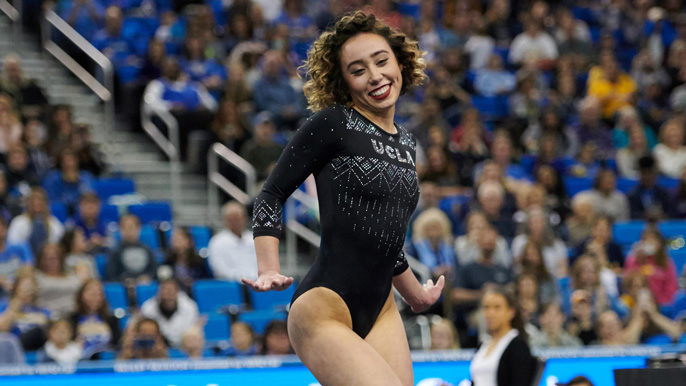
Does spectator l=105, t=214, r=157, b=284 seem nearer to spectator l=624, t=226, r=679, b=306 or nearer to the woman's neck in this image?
spectator l=624, t=226, r=679, b=306

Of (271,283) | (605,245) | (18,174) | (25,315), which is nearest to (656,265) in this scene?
(605,245)

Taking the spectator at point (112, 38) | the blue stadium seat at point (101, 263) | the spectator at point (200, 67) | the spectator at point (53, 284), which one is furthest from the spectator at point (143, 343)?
the spectator at point (112, 38)

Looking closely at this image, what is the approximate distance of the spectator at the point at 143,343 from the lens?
24.2 ft

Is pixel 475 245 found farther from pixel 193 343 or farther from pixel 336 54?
pixel 336 54

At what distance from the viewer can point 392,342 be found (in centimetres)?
353

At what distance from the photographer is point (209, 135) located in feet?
36.2

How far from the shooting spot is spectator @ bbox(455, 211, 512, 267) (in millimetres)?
8977

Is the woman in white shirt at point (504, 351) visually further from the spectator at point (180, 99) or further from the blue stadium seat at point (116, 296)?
the spectator at point (180, 99)

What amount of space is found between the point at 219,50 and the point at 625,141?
504 cm

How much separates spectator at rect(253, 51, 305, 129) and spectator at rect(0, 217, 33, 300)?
3.61 meters

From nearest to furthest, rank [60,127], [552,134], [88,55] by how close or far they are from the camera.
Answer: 1. [60,127]
2. [552,134]
3. [88,55]

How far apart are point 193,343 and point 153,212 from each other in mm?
2905

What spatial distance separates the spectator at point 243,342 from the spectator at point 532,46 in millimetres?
7318

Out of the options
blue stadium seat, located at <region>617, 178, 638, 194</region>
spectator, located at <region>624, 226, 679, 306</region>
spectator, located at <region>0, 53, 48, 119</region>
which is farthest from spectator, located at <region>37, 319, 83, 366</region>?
blue stadium seat, located at <region>617, 178, 638, 194</region>
